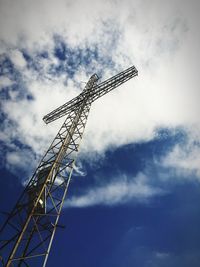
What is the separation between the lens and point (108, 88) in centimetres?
2066

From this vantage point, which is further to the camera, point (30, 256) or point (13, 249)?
point (30, 256)

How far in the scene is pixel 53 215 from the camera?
1163 cm

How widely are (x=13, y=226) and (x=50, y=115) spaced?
1131 cm

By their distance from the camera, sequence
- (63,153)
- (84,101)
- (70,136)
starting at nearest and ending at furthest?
(63,153) → (70,136) → (84,101)

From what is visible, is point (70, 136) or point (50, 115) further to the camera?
point (50, 115)

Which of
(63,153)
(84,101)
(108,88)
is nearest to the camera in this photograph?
(63,153)

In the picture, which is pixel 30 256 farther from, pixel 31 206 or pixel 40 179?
pixel 40 179

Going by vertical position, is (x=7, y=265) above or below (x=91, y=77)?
below

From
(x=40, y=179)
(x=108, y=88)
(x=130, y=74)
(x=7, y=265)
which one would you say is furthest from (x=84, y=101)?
(x=7, y=265)

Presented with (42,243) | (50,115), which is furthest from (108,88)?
(42,243)

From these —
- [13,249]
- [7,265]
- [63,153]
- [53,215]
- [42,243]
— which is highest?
[63,153]

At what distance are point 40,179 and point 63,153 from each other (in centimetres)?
261

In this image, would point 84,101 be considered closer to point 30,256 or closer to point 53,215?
point 53,215

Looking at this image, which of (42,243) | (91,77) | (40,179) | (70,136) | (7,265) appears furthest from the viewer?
(91,77)
